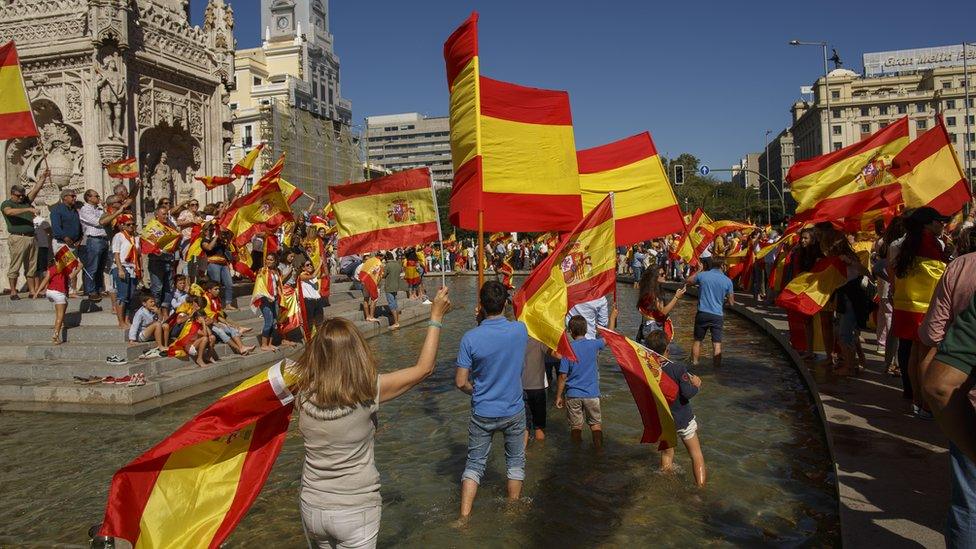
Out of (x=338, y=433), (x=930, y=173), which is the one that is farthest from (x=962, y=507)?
(x=930, y=173)

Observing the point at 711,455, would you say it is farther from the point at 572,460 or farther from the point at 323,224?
the point at 323,224

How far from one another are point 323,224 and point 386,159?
14373 centimetres

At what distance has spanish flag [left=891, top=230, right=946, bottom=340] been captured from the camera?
6.09 meters

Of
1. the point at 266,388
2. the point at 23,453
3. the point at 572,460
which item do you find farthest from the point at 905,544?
the point at 23,453

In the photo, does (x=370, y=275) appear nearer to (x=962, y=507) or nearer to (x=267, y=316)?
(x=267, y=316)

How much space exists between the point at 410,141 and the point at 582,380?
506ft

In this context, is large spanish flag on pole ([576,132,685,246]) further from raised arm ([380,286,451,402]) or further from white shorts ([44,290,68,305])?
white shorts ([44,290,68,305])

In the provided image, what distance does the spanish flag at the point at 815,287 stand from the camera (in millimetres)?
8445

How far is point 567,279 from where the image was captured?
6395mm

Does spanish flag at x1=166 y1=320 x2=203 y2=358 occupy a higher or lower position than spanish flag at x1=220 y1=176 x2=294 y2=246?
lower

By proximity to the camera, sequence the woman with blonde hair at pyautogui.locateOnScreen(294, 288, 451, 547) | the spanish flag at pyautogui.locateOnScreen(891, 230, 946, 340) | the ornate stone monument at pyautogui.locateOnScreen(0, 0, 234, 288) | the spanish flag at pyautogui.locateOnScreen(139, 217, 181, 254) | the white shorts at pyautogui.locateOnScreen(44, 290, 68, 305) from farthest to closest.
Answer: the ornate stone monument at pyautogui.locateOnScreen(0, 0, 234, 288), the spanish flag at pyautogui.locateOnScreen(139, 217, 181, 254), the white shorts at pyautogui.locateOnScreen(44, 290, 68, 305), the spanish flag at pyautogui.locateOnScreen(891, 230, 946, 340), the woman with blonde hair at pyautogui.locateOnScreen(294, 288, 451, 547)

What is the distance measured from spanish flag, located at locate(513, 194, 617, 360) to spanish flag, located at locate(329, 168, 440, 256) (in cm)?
144

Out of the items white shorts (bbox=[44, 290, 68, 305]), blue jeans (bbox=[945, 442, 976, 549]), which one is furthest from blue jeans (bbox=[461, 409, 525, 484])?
white shorts (bbox=[44, 290, 68, 305])

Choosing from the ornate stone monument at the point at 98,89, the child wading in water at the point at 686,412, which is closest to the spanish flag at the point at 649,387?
the child wading in water at the point at 686,412
